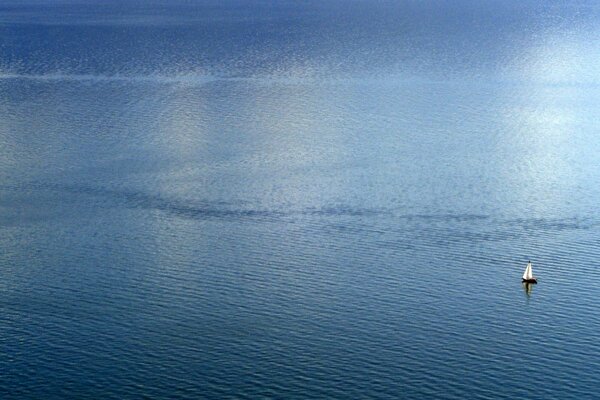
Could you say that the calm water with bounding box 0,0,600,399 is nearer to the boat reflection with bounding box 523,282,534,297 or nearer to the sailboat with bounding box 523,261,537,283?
the boat reflection with bounding box 523,282,534,297

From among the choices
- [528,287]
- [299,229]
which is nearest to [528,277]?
[528,287]

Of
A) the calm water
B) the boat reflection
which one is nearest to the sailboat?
the boat reflection

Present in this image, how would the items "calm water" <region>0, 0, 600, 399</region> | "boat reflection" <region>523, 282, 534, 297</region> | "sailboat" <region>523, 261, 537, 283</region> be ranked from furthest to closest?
1. "sailboat" <region>523, 261, 537, 283</region>
2. "boat reflection" <region>523, 282, 534, 297</region>
3. "calm water" <region>0, 0, 600, 399</region>

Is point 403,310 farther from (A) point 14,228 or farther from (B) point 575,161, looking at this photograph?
(B) point 575,161

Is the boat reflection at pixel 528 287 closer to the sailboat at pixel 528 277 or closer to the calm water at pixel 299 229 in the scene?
the sailboat at pixel 528 277

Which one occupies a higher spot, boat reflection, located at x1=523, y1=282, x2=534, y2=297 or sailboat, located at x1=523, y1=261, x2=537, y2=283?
sailboat, located at x1=523, y1=261, x2=537, y2=283

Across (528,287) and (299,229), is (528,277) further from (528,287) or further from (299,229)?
(299,229)

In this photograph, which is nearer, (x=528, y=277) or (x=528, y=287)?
(x=528, y=287)

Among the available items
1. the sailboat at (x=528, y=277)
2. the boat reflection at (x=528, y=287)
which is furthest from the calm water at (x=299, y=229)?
the sailboat at (x=528, y=277)

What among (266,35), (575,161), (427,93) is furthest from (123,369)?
(266,35)
